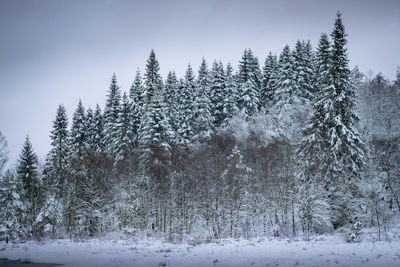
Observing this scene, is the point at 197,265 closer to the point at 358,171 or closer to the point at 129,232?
the point at 129,232

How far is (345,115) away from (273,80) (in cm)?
2675

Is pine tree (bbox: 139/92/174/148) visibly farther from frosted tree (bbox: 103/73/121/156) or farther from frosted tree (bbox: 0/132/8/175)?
frosted tree (bbox: 0/132/8/175)

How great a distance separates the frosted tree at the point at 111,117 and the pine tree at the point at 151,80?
473 cm

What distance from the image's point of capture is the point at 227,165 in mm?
33094

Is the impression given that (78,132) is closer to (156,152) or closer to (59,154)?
(59,154)

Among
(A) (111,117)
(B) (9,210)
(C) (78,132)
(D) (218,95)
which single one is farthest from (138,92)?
(B) (9,210)

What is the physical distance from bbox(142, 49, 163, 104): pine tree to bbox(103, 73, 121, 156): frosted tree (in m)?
4.73

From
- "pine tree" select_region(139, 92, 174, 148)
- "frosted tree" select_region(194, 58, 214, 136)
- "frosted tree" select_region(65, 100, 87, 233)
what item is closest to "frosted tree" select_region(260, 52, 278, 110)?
"frosted tree" select_region(194, 58, 214, 136)

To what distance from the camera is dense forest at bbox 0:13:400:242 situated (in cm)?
2667

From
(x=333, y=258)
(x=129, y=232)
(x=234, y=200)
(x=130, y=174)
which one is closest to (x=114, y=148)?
(x=130, y=174)

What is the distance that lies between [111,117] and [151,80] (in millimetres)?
8357

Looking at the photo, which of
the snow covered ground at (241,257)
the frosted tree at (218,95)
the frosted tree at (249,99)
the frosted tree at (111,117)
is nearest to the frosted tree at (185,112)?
the frosted tree at (218,95)

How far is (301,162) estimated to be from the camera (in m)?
28.4

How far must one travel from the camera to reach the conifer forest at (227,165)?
87.1 ft
